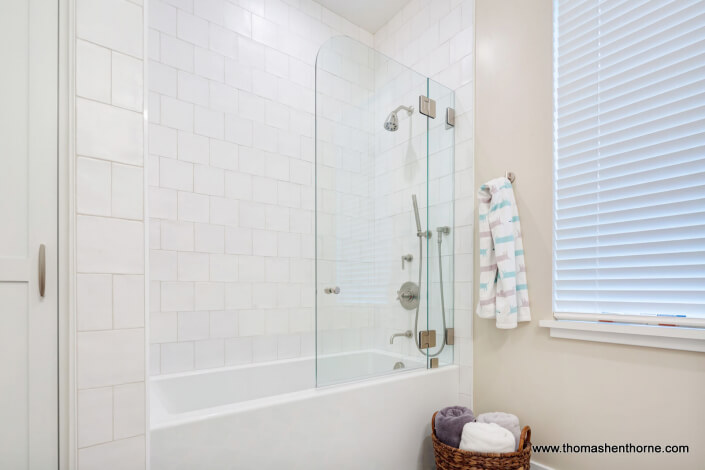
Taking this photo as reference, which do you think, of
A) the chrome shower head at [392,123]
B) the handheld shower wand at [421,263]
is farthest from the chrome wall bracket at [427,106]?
the handheld shower wand at [421,263]

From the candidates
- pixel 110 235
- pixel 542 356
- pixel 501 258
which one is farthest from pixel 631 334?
pixel 110 235

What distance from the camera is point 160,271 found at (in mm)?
1942

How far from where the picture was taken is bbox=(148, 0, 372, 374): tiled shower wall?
1971 millimetres

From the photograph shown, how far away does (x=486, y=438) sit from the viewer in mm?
1475

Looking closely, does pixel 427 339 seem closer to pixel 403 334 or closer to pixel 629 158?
pixel 403 334

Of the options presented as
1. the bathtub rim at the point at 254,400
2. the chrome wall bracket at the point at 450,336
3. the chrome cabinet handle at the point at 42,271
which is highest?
the chrome cabinet handle at the point at 42,271

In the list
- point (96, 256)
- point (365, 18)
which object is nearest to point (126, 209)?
point (96, 256)

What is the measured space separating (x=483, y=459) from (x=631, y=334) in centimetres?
71

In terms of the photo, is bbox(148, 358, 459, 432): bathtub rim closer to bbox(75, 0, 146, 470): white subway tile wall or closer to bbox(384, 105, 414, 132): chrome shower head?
bbox(75, 0, 146, 470): white subway tile wall

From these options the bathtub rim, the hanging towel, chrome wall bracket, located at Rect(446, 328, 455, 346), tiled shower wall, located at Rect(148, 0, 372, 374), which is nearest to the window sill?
the hanging towel

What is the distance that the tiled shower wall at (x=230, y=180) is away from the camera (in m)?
1.97

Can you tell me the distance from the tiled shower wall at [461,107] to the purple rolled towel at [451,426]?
0.38 meters

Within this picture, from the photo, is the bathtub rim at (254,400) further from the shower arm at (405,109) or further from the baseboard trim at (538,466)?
the shower arm at (405,109)

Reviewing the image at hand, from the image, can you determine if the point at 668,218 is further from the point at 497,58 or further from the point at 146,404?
the point at 146,404
